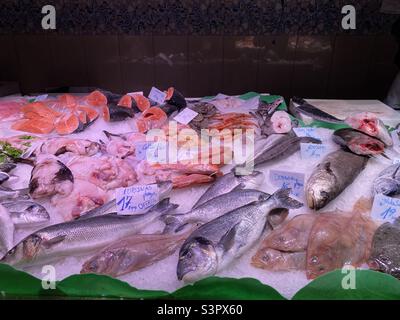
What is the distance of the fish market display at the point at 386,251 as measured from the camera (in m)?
1.39

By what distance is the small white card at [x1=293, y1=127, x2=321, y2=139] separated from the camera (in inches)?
95.1

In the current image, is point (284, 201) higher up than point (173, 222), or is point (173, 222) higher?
point (284, 201)

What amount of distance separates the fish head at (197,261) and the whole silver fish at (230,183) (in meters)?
0.45

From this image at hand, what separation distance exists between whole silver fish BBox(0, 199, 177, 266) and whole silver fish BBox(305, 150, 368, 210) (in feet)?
2.62

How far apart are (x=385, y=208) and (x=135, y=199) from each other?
1.20m

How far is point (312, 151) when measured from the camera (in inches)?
85.6

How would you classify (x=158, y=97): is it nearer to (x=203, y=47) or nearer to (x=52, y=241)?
(x=203, y=47)

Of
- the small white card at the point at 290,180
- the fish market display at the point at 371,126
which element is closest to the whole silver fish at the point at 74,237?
the small white card at the point at 290,180

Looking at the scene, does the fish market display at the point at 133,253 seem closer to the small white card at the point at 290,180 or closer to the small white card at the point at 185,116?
the small white card at the point at 290,180

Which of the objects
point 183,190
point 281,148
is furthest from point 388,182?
point 183,190

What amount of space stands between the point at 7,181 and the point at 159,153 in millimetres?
859

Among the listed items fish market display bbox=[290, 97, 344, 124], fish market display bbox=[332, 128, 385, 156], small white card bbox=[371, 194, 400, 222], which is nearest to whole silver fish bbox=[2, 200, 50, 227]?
small white card bbox=[371, 194, 400, 222]

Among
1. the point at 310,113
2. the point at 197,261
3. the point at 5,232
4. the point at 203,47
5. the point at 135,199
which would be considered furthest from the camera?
the point at 203,47

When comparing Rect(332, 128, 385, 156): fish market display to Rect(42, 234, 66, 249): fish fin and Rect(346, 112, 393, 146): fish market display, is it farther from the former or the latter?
Rect(42, 234, 66, 249): fish fin
